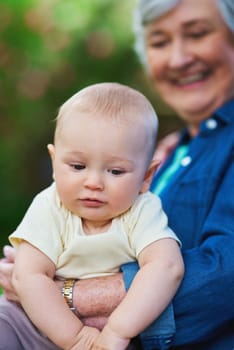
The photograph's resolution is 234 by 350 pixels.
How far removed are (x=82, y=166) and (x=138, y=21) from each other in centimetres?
119

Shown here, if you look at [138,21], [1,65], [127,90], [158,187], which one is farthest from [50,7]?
[127,90]

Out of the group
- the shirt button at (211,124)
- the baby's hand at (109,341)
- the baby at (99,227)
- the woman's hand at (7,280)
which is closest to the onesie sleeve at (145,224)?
the baby at (99,227)

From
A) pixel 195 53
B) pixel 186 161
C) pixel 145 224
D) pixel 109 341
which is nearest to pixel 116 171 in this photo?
pixel 145 224

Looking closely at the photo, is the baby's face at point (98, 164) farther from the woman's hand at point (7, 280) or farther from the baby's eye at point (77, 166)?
the woman's hand at point (7, 280)

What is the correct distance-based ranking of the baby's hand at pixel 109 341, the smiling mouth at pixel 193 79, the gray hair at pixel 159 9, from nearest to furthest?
the baby's hand at pixel 109 341, the gray hair at pixel 159 9, the smiling mouth at pixel 193 79

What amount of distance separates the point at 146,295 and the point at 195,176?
661 millimetres

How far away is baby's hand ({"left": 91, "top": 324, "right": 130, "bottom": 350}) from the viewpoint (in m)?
1.87

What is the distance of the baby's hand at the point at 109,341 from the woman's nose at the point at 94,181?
1.13 ft

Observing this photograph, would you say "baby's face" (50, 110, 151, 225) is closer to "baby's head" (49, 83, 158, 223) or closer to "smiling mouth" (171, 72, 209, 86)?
"baby's head" (49, 83, 158, 223)

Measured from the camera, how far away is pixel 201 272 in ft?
6.77

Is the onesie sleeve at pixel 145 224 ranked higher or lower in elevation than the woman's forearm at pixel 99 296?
higher

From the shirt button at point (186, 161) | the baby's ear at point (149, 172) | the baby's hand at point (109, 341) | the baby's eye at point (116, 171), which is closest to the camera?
the baby's hand at point (109, 341)

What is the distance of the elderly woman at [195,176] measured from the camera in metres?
2.05

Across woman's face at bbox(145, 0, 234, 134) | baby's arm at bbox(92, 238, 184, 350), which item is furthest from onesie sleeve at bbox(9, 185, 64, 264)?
woman's face at bbox(145, 0, 234, 134)
